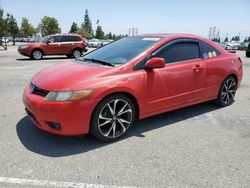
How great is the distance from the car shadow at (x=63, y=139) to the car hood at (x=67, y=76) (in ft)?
2.59

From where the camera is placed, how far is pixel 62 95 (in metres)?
3.52

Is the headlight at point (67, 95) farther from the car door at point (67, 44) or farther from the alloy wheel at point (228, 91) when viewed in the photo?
the car door at point (67, 44)

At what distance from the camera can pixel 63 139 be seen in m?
3.98

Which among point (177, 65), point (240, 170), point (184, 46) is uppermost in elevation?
point (184, 46)

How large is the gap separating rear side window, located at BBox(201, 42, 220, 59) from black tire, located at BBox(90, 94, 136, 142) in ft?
6.49

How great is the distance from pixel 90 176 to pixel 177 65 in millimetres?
2438

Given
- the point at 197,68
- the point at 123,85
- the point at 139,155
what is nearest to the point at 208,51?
the point at 197,68

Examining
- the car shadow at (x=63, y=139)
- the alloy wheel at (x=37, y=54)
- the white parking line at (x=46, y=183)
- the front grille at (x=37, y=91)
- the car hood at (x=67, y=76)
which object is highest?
the car hood at (x=67, y=76)

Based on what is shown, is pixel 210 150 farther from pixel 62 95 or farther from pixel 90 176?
pixel 62 95

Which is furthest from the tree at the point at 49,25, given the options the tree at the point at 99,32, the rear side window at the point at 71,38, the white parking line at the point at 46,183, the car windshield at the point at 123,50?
the white parking line at the point at 46,183

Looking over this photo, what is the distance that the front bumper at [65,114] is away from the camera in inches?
136

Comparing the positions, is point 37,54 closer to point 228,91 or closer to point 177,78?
point 228,91

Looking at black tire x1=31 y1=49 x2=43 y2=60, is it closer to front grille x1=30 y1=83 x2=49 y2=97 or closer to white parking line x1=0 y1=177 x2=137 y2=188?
front grille x1=30 y1=83 x2=49 y2=97

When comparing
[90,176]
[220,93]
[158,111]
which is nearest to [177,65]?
[158,111]
